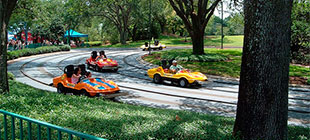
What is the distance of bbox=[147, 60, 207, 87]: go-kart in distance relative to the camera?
1652 centimetres

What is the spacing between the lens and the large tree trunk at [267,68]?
5008 millimetres

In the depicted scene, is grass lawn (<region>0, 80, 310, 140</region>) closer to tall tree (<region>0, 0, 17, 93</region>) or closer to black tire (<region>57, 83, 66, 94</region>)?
tall tree (<region>0, 0, 17, 93</region>)

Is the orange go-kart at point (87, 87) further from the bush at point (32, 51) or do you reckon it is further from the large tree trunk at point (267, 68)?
the bush at point (32, 51)

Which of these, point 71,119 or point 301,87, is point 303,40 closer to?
point 301,87

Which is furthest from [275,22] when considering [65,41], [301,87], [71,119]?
[65,41]

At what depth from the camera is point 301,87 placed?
1770cm

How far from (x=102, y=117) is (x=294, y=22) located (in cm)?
2269

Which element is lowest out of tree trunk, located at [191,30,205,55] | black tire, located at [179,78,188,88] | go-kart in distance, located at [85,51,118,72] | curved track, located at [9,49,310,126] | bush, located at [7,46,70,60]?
curved track, located at [9,49,310,126]

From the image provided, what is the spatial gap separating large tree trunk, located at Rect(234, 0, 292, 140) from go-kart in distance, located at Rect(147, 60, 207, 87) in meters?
11.2

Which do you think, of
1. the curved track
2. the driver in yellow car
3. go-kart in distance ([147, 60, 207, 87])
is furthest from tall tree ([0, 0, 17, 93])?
the driver in yellow car

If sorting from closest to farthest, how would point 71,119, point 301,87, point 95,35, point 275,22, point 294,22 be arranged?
1. point 275,22
2. point 71,119
3. point 301,87
4. point 294,22
5. point 95,35

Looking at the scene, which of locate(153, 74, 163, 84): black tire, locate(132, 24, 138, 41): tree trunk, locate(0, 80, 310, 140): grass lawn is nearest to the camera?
locate(0, 80, 310, 140): grass lawn

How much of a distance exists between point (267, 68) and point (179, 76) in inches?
467

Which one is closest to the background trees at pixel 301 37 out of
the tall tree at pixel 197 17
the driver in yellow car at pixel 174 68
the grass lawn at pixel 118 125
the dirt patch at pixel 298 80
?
the dirt patch at pixel 298 80
